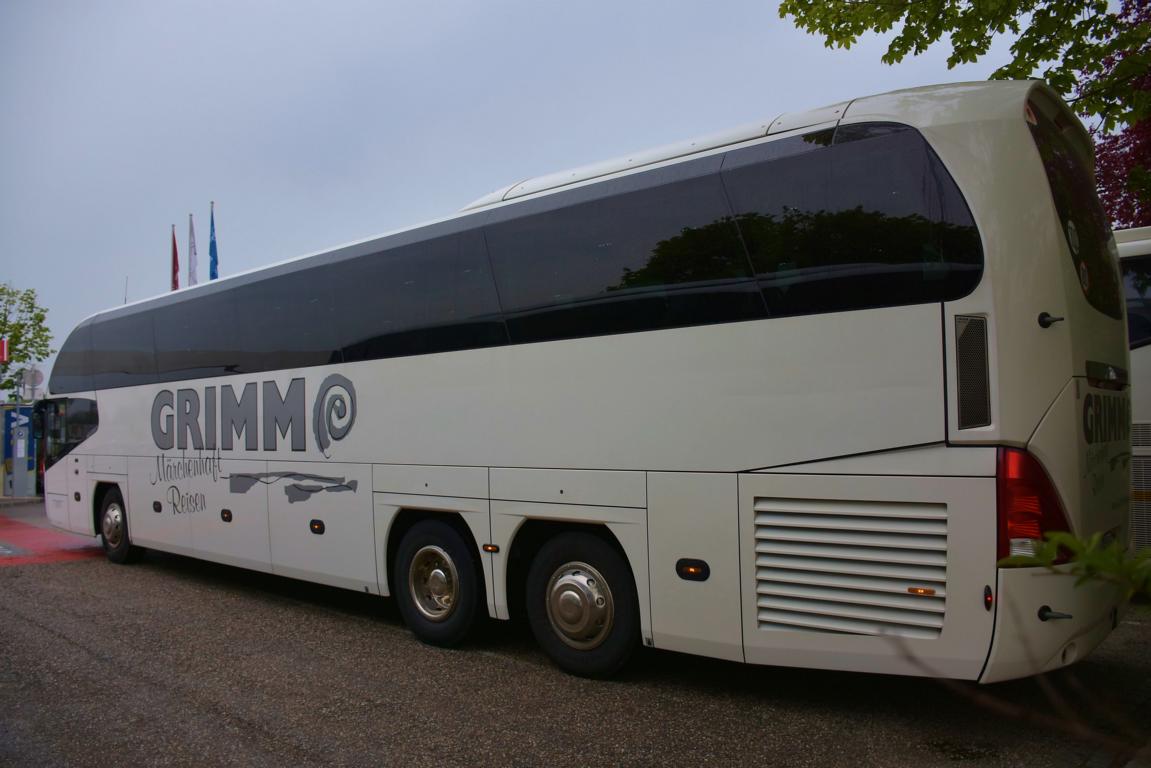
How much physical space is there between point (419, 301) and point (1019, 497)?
471 centimetres

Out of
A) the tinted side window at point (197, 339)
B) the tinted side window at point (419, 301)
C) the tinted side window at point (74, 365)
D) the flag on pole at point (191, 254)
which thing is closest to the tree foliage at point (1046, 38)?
the tinted side window at point (419, 301)

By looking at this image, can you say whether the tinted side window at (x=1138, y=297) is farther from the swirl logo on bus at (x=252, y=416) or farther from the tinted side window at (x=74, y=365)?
the tinted side window at (x=74, y=365)

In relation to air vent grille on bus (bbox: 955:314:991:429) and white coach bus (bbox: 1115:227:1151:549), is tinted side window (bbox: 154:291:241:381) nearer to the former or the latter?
air vent grille on bus (bbox: 955:314:991:429)

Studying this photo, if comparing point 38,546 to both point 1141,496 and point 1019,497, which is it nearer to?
point 1019,497

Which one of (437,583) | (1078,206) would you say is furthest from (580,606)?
(1078,206)

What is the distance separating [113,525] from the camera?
12242 millimetres

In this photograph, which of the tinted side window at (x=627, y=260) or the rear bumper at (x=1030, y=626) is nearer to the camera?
the rear bumper at (x=1030, y=626)

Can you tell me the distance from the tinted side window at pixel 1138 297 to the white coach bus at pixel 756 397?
3.36 m

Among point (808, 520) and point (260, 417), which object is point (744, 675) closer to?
point (808, 520)

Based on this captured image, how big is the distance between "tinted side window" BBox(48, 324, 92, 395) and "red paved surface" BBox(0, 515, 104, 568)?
2415 millimetres

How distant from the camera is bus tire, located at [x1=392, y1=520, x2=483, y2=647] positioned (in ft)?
23.0

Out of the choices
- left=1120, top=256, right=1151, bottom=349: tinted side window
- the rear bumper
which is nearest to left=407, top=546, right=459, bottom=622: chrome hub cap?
the rear bumper

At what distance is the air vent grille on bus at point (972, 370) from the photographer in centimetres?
441

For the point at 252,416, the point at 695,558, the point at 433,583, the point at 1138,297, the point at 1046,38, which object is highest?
the point at 1046,38
